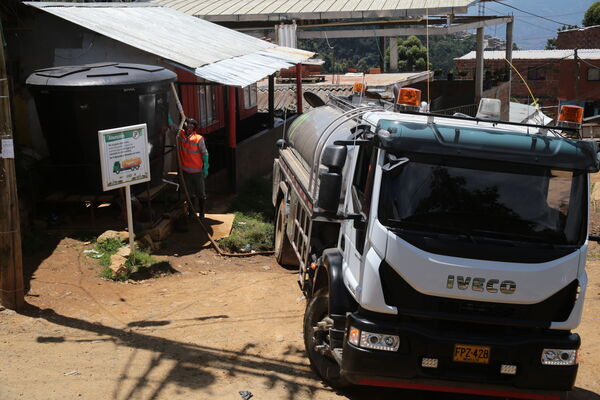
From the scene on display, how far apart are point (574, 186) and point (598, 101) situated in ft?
151

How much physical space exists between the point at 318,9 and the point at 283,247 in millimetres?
12501

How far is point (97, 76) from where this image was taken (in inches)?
400

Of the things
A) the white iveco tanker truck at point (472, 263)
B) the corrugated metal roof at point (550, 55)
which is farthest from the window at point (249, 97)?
the corrugated metal roof at point (550, 55)

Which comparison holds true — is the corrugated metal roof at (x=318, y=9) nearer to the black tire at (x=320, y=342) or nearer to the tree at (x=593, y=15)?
the black tire at (x=320, y=342)

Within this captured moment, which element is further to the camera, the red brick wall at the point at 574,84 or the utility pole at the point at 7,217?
the red brick wall at the point at 574,84

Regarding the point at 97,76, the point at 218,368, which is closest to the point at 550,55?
the point at 97,76

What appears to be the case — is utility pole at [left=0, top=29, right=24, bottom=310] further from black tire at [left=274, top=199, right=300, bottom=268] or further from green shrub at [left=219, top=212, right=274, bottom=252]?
green shrub at [left=219, top=212, right=274, bottom=252]

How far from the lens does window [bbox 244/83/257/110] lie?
19634 mm

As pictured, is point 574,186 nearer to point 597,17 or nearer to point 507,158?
point 507,158

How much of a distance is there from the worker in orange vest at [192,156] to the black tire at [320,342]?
18.2ft

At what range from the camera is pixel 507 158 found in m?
5.17

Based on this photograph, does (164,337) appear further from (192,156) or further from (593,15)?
(593,15)

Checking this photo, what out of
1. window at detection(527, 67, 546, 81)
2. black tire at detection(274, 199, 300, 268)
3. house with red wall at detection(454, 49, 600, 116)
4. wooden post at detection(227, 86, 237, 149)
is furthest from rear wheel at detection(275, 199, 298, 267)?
window at detection(527, 67, 546, 81)

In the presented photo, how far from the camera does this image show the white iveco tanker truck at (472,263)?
5156 millimetres
